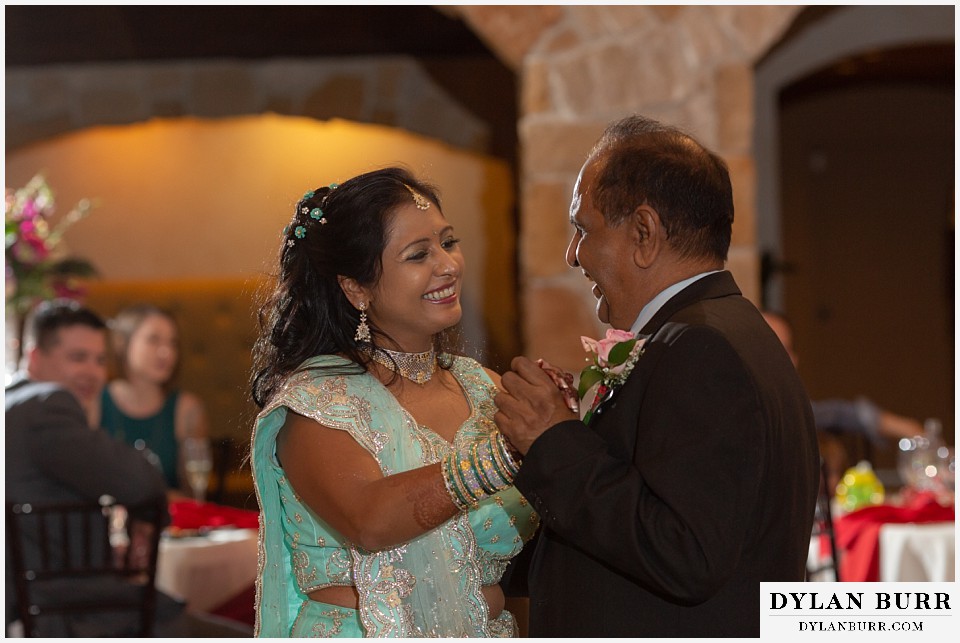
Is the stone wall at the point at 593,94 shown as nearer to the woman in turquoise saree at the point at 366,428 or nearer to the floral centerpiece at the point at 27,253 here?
the floral centerpiece at the point at 27,253

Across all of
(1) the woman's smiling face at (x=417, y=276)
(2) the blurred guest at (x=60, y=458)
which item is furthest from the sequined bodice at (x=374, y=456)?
(2) the blurred guest at (x=60, y=458)

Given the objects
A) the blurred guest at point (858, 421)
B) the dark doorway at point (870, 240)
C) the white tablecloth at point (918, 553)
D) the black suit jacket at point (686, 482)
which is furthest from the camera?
the dark doorway at point (870, 240)

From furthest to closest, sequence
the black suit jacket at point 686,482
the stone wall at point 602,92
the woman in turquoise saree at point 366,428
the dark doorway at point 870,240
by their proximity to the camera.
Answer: the dark doorway at point 870,240 → the stone wall at point 602,92 → the woman in turquoise saree at point 366,428 → the black suit jacket at point 686,482

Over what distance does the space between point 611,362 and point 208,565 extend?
2.84m

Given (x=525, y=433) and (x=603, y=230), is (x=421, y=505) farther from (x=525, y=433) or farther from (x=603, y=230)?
(x=603, y=230)

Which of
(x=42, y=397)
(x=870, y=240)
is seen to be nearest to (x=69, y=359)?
(x=42, y=397)

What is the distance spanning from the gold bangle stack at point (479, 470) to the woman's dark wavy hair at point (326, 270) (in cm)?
35

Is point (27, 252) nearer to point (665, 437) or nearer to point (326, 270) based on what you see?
point (326, 270)

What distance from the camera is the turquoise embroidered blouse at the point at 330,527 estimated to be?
1.93 meters

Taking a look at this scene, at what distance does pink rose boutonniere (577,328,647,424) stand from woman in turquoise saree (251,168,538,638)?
1.00ft

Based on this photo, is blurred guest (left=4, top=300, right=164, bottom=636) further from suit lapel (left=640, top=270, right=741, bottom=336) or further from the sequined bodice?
suit lapel (left=640, top=270, right=741, bottom=336)

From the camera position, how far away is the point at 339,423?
74.8 inches

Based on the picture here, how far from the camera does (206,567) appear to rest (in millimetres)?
4082

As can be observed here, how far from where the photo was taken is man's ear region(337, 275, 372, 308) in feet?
6.81
